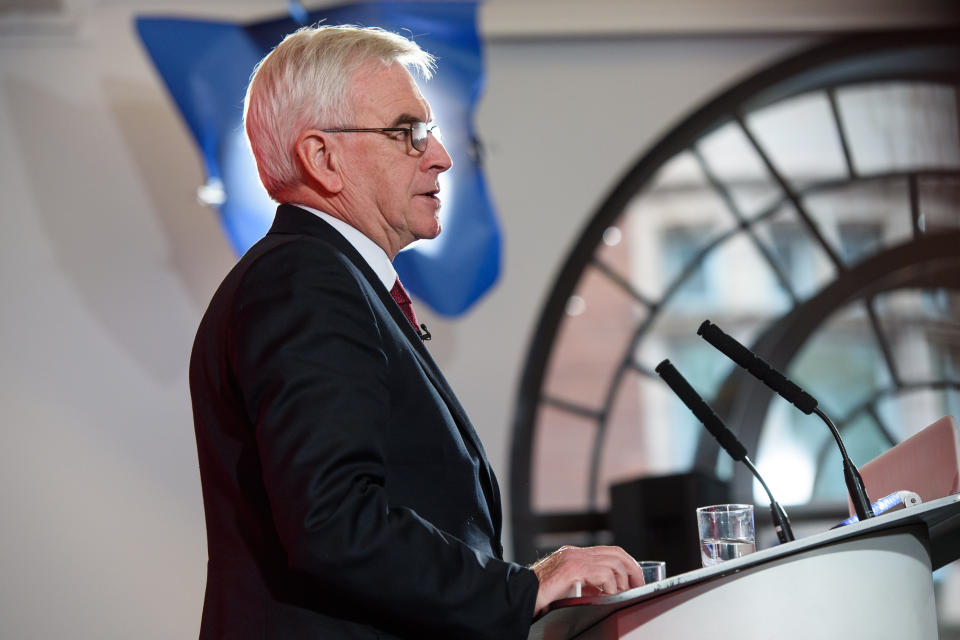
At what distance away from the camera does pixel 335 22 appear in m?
3.57

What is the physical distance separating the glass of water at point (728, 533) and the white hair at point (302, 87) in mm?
689

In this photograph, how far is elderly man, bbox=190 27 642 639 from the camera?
1.04 m

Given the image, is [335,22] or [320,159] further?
[335,22]

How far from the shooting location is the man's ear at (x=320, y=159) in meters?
1.38

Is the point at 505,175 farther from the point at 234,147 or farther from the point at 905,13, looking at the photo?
the point at 905,13

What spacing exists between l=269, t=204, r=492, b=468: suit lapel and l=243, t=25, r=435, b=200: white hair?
0.11 meters

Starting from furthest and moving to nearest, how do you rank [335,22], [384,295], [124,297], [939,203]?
[939,203]
[124,297]
[335,22]
[384,295]

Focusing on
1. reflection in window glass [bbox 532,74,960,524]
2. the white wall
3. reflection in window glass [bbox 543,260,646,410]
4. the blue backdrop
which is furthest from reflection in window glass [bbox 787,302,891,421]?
the blue backdrop

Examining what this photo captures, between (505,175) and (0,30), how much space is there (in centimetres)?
208

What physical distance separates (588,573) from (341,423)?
0.31 meters

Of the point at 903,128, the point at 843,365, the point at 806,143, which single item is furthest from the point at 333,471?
the point at 843,365

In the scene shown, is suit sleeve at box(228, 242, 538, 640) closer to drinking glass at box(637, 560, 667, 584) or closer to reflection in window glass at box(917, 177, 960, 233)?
drinking glass at box(637, 560, 667, 584)

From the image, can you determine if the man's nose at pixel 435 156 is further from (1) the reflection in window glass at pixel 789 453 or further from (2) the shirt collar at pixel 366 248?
(1) the reflection in window glass at pixel 789 453

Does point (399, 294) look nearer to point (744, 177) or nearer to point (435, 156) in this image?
point (435, 156)
